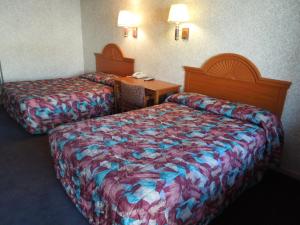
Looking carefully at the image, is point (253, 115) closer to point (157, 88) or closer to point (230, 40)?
point (230, 40)

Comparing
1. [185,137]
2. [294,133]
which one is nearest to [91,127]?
[185,137]

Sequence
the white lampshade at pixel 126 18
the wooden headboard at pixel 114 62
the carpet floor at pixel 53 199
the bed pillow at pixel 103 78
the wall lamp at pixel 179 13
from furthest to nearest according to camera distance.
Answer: the wooden headboard at pixel 114 62 < the bed pillow at pixel 103 78 < the white lampshade at pixel 126 18 < the wall lamp at pixel 179 13 < the carpet floor at pixel 53 199

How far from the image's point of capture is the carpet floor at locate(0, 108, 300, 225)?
172 centimetres

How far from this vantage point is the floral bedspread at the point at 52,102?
2906 mm

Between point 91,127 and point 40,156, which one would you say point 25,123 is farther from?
point 91,127

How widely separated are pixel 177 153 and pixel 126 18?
2.45m

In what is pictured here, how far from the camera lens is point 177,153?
60.6 inches

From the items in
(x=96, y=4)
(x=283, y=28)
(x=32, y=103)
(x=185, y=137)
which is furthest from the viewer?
(x=96, y=4)

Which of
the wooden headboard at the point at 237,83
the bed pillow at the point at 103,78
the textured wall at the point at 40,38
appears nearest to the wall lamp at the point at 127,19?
the bed pillow at the point at 103,78

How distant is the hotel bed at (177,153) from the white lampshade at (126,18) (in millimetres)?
1412

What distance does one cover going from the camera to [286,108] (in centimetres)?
217

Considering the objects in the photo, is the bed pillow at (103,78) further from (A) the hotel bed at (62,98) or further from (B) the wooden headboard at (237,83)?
(B) the wooden headboard at (237,83)

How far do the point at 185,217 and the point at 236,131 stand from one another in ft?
2.78

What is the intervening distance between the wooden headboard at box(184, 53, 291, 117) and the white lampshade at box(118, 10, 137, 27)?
114 cm
